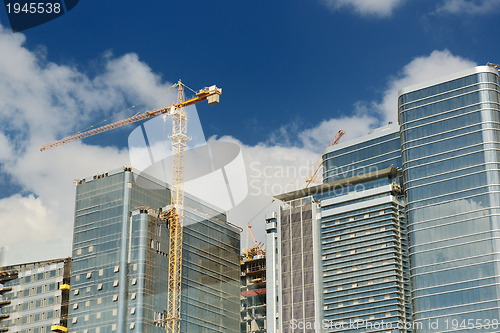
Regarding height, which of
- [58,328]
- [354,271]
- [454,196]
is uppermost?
[454,196]

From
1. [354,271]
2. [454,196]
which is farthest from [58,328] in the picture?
[454,196]

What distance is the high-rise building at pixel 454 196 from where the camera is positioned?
169 m

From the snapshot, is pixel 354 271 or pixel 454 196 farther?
pixel 354 271

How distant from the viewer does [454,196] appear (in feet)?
589

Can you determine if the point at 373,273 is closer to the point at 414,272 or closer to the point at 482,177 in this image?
the point at 414,272

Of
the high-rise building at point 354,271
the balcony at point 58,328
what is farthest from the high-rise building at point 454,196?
the balcony at point 58,328

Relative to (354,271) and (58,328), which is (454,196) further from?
(58,328)

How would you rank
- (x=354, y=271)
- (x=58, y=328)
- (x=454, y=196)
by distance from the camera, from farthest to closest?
1. (x=58, y=328)
2. (x=354, y=271)
3. (x=454, y=196)

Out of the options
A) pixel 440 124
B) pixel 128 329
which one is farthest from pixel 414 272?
pixel 128 329

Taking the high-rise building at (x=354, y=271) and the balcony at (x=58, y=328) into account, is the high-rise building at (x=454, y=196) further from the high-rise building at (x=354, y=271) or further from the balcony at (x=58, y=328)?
the balcony at (x=58, y=328)

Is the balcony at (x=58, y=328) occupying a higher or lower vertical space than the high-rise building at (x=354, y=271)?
lower

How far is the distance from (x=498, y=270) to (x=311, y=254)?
169ft

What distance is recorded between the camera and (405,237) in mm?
189625

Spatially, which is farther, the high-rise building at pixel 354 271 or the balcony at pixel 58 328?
the balcony at pixel 58 328
